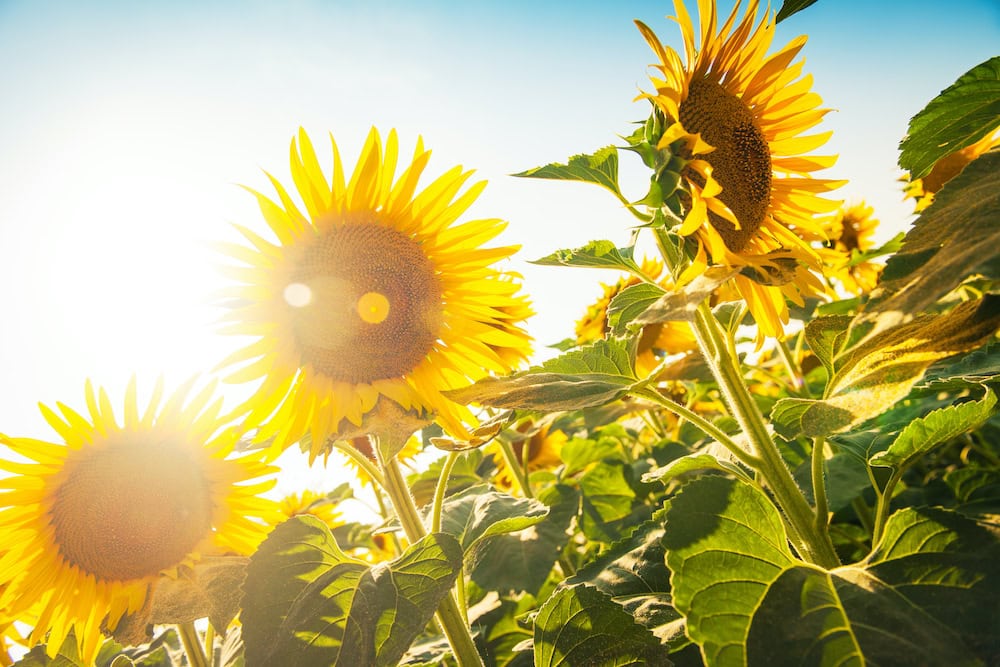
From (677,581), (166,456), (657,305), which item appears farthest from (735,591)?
(166,456)

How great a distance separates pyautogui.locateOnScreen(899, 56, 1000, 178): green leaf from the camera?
1.36 m

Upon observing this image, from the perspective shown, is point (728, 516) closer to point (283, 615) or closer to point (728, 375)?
point (728, 375)

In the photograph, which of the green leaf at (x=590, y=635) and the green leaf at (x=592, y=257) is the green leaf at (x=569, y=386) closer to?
the green leaf at (x=592, y=257)

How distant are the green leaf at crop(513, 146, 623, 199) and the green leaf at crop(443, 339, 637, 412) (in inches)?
14.5

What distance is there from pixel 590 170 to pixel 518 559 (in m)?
1.33

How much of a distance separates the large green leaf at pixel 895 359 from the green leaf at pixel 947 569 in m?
0.22

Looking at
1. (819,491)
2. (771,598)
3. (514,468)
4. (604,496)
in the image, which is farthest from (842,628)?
(514,468)

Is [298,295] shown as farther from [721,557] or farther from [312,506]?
[312,506]

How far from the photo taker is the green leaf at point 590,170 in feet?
4.72

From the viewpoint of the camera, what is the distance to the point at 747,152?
1.66m

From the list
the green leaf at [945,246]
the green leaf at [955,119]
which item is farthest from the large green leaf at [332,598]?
the green leaf at [955,119]

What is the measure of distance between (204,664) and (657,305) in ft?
5.61

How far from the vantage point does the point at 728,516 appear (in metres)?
1.14

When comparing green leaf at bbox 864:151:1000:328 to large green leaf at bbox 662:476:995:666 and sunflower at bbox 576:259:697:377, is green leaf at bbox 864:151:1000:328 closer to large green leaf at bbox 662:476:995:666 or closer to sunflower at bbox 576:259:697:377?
large green leaf at bbox 662:476:995:666
